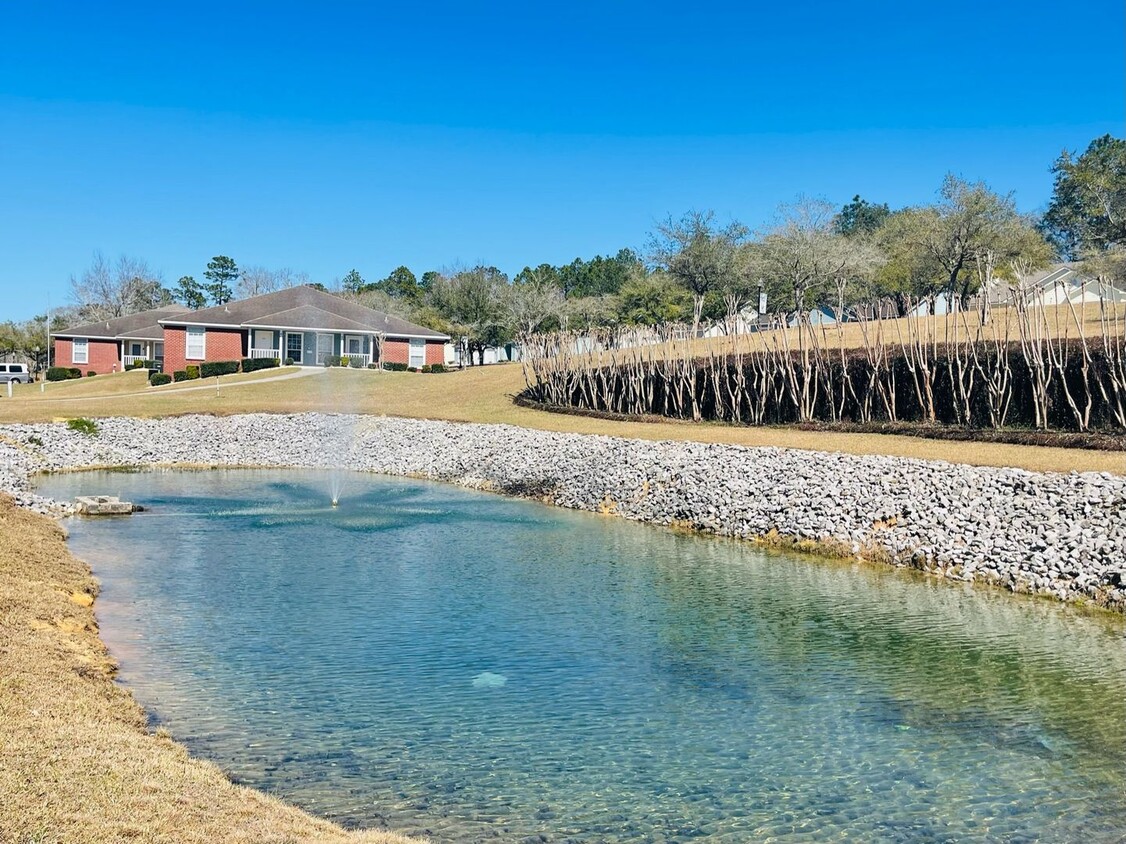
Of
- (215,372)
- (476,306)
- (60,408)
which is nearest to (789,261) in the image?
(476,306)

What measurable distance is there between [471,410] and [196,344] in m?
26.0

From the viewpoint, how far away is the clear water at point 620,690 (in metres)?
6.52

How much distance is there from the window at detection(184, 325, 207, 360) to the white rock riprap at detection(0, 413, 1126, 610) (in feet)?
76.2

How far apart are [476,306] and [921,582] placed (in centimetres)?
6166

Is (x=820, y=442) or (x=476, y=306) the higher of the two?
(x=476, y=306)

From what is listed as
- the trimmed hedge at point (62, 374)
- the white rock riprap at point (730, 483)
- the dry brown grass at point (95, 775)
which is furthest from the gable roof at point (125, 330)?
the dry brown grass at point (95, 775)

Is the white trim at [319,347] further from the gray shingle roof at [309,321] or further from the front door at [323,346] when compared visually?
the gray shingle roof at [309,321]

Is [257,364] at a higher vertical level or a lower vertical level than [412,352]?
lower

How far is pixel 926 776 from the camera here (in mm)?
7074

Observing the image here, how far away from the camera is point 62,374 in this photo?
199ft

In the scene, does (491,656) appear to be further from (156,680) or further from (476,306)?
(476,306)

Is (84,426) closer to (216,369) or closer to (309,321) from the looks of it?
(216,369)

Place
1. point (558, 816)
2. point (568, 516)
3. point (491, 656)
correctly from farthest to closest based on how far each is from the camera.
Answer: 1. point (568, 516)
2. point (491, 656)
3. point (558, 816)

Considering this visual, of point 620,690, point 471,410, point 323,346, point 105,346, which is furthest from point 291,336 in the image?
point 620,690
